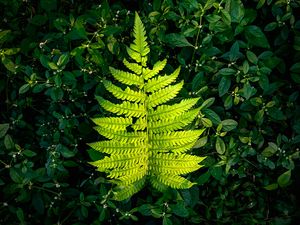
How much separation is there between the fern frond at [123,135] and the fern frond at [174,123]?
0.09 metres

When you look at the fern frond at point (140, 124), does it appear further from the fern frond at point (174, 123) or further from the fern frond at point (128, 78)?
the fern frond at point (128, 78)

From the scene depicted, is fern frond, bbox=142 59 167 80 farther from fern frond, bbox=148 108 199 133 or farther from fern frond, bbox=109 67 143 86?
fern frond, bbox=148 108 199 133

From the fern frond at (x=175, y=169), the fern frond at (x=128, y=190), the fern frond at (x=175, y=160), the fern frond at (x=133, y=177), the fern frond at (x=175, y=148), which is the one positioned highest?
the fern frond at (x=175, y=148)

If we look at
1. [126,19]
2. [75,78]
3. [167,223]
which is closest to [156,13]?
[126,19]

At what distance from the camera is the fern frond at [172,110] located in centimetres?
252

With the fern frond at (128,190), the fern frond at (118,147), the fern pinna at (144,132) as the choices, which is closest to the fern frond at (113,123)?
the fern pinna at (144,132)

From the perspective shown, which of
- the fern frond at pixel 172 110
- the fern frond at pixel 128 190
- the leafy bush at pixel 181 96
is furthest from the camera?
the leafy bush at pixel 181 96

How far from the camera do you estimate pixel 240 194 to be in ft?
10.3

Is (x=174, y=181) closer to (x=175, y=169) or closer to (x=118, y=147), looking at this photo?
(x=175, y=169)

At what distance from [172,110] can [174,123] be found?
0.09m

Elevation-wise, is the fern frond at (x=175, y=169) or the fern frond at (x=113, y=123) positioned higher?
the fern frond at (x=113, y=123)

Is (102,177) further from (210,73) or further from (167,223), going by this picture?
(210,73)

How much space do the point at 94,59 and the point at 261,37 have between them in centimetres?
125

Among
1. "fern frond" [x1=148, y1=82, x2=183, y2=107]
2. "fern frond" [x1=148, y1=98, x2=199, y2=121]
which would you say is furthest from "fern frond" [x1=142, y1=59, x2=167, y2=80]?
"fern frond" [x1=148, y1=98, x2=199, y2=121]
